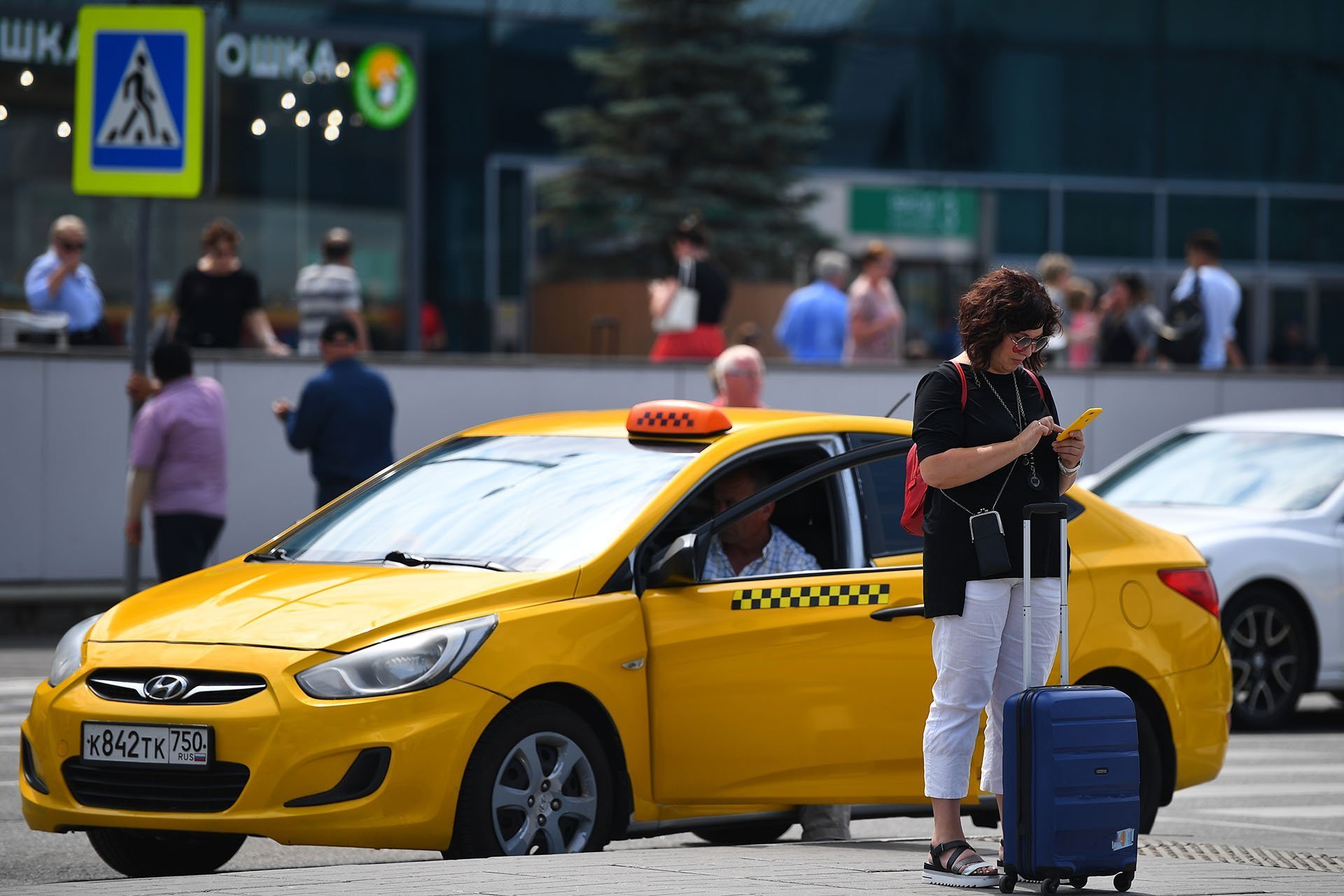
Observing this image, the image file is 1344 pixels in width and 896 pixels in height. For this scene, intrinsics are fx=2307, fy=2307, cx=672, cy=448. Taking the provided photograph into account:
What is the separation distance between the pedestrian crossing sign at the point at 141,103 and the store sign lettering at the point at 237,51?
9.73 metres

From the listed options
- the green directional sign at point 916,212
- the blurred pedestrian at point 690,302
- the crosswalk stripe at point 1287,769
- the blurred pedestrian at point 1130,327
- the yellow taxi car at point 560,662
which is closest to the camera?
the yellow taxi car at point 560,662

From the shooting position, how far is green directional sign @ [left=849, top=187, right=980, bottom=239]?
28391mm

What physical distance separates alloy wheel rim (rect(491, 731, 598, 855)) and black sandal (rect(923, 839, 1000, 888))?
3.55ft

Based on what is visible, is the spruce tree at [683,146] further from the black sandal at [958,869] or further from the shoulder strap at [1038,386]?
the black sandal at [958,869]

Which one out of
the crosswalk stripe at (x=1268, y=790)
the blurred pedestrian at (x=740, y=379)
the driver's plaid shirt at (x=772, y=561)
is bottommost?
the crosswalk stripe at (x=1268, y=790)

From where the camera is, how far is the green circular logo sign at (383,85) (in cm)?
A: 2002

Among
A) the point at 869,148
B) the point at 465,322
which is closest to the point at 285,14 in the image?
the point at 465,322

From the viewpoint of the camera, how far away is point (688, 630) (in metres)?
7.02

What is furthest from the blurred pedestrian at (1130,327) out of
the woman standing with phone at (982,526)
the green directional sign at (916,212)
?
the woman standing with phone at (982,526)

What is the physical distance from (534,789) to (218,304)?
9186 millimetres

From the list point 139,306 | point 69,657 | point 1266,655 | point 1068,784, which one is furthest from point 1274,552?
point 69,657

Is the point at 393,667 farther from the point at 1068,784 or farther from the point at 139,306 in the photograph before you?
the point at 139,306

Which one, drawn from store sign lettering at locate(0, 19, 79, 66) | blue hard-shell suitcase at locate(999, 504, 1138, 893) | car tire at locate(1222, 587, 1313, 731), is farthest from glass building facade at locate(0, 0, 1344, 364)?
blue hard-shell suitcase at locate(999, 504, 1138, 893)

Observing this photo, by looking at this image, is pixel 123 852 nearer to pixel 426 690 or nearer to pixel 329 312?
pixel 426 690
